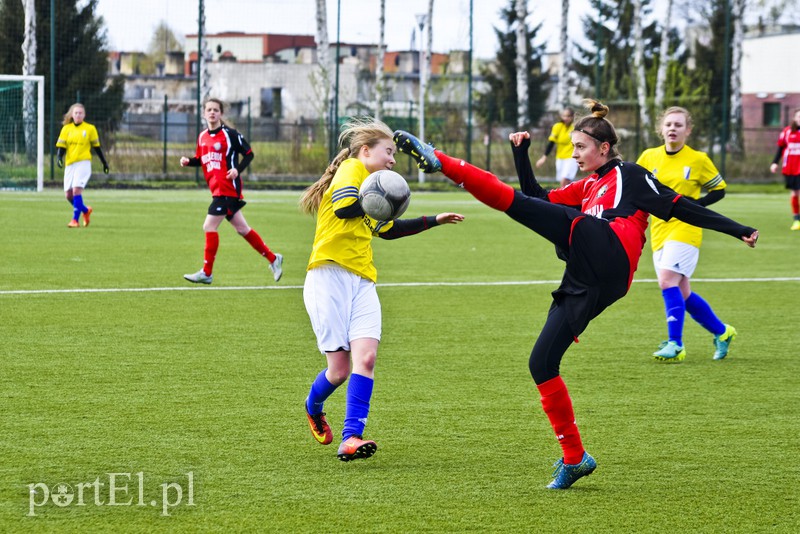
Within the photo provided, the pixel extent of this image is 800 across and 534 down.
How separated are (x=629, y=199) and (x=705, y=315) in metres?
3.64

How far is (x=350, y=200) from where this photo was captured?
221 inches

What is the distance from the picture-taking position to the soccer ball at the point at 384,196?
18.0 feet

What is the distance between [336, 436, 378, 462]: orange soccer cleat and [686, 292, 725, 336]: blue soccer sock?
4106 millimetres

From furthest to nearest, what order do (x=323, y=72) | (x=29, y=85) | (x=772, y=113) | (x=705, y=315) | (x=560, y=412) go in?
(x=772, y=113) → (x=323, y=72) → (x=29, y=85) → (x=705, y=315) → (x=560, y=412)

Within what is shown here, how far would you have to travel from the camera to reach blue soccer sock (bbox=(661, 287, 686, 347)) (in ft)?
28.6

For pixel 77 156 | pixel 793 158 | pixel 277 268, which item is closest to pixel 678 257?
pixel 277 268

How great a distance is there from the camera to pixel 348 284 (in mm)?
5836

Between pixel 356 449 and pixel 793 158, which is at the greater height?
pixel 793 158

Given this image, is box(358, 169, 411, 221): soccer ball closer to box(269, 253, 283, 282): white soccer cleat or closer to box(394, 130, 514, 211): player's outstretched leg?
box(394, 130, 514, 211): player's outstretched leg

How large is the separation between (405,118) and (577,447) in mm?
32057

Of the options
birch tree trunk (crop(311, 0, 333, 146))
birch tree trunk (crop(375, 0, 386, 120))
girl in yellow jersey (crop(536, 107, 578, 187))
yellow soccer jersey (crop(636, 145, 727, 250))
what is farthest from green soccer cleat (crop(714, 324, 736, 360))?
birch tree trunk (crop(375, 0, 386, 120))

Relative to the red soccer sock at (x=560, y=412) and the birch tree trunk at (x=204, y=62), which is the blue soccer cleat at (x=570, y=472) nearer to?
the red soccer sock at (x=560, y=412)

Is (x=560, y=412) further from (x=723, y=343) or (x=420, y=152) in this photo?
(x=723, y=343)

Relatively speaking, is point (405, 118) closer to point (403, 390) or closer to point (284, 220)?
point (284, 220)
